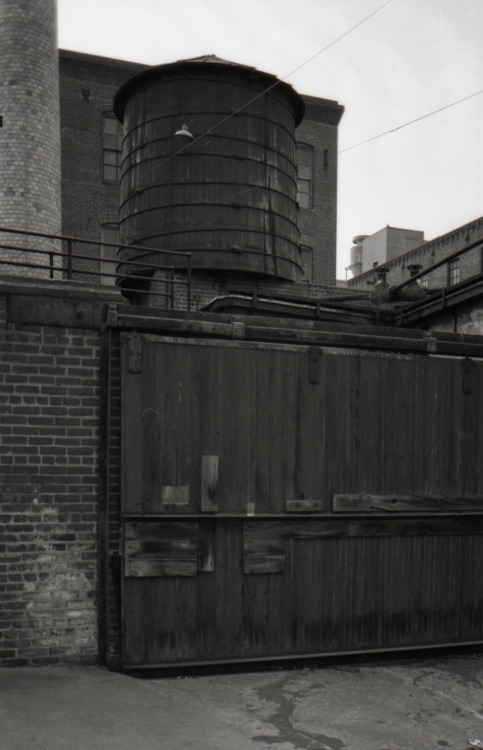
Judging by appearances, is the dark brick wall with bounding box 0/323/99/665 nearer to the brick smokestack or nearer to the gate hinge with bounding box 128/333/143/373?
the gate hinge with bounding box 128/333/143/373

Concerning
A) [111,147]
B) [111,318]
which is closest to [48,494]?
[111,318]

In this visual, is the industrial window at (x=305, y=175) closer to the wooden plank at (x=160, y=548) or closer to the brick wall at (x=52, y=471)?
the brick wall at (x=52, y=471)

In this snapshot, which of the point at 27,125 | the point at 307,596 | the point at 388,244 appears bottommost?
the point at 307,596

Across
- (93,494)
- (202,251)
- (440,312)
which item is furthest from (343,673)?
(202,251)

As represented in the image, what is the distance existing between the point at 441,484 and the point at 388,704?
240 centimetres

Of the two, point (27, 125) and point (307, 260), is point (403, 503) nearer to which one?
point (27, 125)

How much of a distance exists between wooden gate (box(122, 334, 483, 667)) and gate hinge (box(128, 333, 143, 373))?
0.01 meters

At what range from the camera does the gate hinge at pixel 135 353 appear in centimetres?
608

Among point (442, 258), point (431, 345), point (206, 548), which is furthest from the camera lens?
point (442, 258)

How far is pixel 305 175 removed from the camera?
2444 centimetres

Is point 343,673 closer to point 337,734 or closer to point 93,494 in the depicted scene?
point 337,734

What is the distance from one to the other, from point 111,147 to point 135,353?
57.2ft

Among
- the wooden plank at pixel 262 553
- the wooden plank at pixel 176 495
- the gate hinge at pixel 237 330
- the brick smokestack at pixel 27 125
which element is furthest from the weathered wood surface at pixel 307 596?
the brick smokestack at pixel 27 125

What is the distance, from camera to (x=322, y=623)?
658cm
